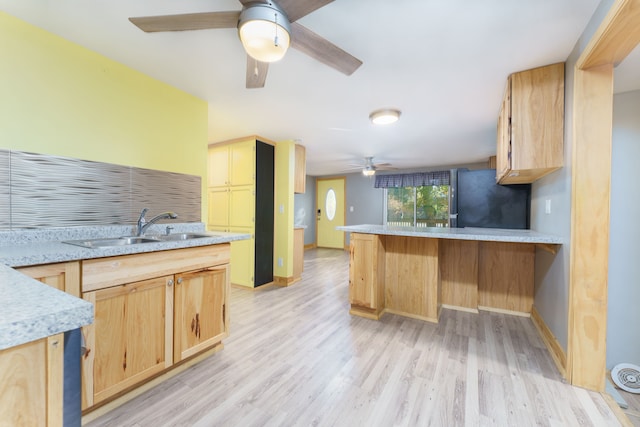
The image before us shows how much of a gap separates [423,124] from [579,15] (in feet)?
5.78

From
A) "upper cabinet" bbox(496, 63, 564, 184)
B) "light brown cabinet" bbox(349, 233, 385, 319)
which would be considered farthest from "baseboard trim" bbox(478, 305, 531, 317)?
"upper cabinet" bbox(496, 63, 564, 184)

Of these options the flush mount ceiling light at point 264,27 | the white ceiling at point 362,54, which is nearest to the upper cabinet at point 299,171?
the white ceiling at point 362,54

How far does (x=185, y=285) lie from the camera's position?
5.67ft

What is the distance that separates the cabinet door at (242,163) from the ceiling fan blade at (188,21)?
2265 millimetres

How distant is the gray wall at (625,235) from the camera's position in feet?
6.58

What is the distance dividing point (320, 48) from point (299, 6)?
0.91ft

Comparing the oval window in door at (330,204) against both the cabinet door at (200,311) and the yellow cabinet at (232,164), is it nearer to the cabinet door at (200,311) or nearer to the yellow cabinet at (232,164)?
the yellow cabinet at (232,164)

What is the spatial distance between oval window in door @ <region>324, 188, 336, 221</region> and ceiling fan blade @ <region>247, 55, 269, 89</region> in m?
5.77

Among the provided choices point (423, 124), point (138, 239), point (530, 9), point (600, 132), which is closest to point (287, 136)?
point (423, 124)

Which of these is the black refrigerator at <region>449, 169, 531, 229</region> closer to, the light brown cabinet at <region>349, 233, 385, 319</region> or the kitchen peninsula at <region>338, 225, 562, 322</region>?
the kitchen peninsula at <region>338, 225, 562, 322</region>

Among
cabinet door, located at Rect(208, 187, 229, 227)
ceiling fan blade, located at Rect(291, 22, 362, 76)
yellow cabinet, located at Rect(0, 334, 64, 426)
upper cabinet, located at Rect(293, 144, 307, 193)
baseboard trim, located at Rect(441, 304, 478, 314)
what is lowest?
baseboard trim, located at Rect(441, 304, 478, 314)

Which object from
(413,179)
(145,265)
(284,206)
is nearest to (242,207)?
(284,206)

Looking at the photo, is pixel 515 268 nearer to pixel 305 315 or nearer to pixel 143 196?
pixel 305 315

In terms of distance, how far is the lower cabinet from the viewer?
1352 mm
